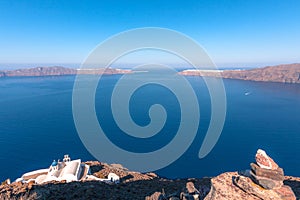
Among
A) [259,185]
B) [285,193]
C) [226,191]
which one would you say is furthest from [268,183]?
[226,191]

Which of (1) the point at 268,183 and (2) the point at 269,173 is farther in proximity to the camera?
(2) the point at 269,173

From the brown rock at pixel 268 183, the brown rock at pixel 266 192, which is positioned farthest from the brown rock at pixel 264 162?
the brown rock at pixel 266 192

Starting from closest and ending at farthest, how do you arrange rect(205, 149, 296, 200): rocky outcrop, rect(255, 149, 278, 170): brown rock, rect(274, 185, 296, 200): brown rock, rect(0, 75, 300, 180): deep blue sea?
rect(274, 185, 296, 200): brown rock → rect(205, 149, 296, 200): rocky outcrop → rect(255, 149, 278, 170): brown rock → rect(0, 75, 300, 180): deep blue sea

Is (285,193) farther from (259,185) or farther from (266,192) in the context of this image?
(259,185)

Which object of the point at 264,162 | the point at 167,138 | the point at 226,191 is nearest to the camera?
the point at 264,162

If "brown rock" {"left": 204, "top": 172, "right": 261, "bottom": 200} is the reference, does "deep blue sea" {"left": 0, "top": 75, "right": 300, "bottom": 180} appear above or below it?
below

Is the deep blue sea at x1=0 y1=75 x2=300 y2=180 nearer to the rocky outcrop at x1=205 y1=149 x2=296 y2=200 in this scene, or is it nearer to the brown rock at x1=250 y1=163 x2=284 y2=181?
the rocky outcrop at x1=205 y1=149 x2=296 y2=200

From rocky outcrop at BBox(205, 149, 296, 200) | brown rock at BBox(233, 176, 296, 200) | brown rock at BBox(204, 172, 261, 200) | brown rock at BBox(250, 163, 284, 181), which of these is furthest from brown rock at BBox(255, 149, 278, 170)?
brown rock at BBox(204, 172, 261, 200)

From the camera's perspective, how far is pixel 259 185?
7.34 meters

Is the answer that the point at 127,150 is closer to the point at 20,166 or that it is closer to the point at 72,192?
the point at 20,166

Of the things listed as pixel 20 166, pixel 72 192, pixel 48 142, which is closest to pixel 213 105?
pixel 48 142

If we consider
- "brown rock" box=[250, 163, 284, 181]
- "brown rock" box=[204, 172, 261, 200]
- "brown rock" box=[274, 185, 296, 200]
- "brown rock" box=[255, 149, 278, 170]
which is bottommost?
"brown rock" box=[204, 172, 261, 200]

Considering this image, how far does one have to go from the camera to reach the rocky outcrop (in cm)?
717

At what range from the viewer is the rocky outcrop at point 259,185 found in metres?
7.17
